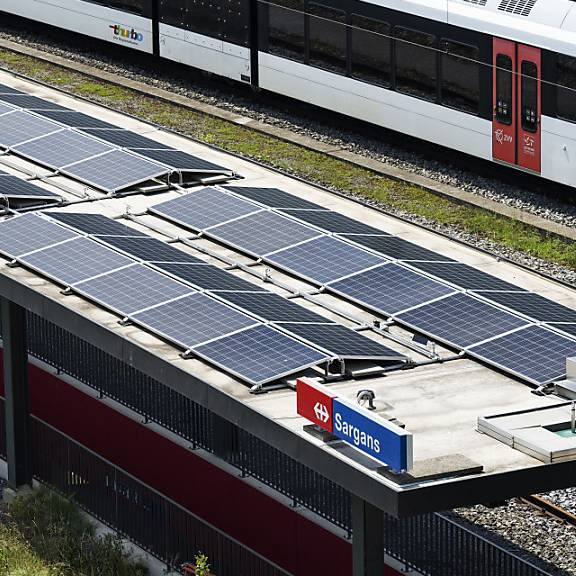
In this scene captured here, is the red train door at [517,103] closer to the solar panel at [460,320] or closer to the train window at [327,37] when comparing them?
the train window at [327,37]

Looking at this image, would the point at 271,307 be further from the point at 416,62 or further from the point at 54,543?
the point at 416,62

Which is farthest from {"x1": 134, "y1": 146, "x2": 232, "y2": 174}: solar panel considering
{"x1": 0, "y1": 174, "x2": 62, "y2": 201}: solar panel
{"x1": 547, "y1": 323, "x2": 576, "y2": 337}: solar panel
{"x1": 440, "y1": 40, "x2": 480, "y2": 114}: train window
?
{"x1": 440, "y1": 40, "x2": 480, "y2": 114}: train window

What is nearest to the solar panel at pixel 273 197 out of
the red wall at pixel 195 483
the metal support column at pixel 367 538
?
the red wall at pixel 195 483

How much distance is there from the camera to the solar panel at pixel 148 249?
20406mm

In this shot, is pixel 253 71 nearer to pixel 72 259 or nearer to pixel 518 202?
pixel 518 202

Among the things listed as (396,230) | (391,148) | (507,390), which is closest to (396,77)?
(391,148)

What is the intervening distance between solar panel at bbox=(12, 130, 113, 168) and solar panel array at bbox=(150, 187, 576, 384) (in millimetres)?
2408

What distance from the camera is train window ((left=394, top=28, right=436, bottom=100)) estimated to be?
33281mm

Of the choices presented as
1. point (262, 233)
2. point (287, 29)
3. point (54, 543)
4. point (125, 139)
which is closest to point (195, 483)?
point (54, 543)

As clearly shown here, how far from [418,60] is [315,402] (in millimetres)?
18761

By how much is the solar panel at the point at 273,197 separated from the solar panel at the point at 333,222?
293mm

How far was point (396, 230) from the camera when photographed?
2225cm

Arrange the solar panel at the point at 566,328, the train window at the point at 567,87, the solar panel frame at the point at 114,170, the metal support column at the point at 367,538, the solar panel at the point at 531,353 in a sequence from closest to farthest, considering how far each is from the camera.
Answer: the metal support column at the point at 367,538, the solar panel at the point at 531,353, the solar panel at the point at 566,328, the solar panel frame at the point at 114,170, the train window at the point at 567,87

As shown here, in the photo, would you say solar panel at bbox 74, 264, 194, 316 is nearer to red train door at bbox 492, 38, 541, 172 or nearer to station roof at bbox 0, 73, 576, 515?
station roof at bbox 0, 73, 576, 515
